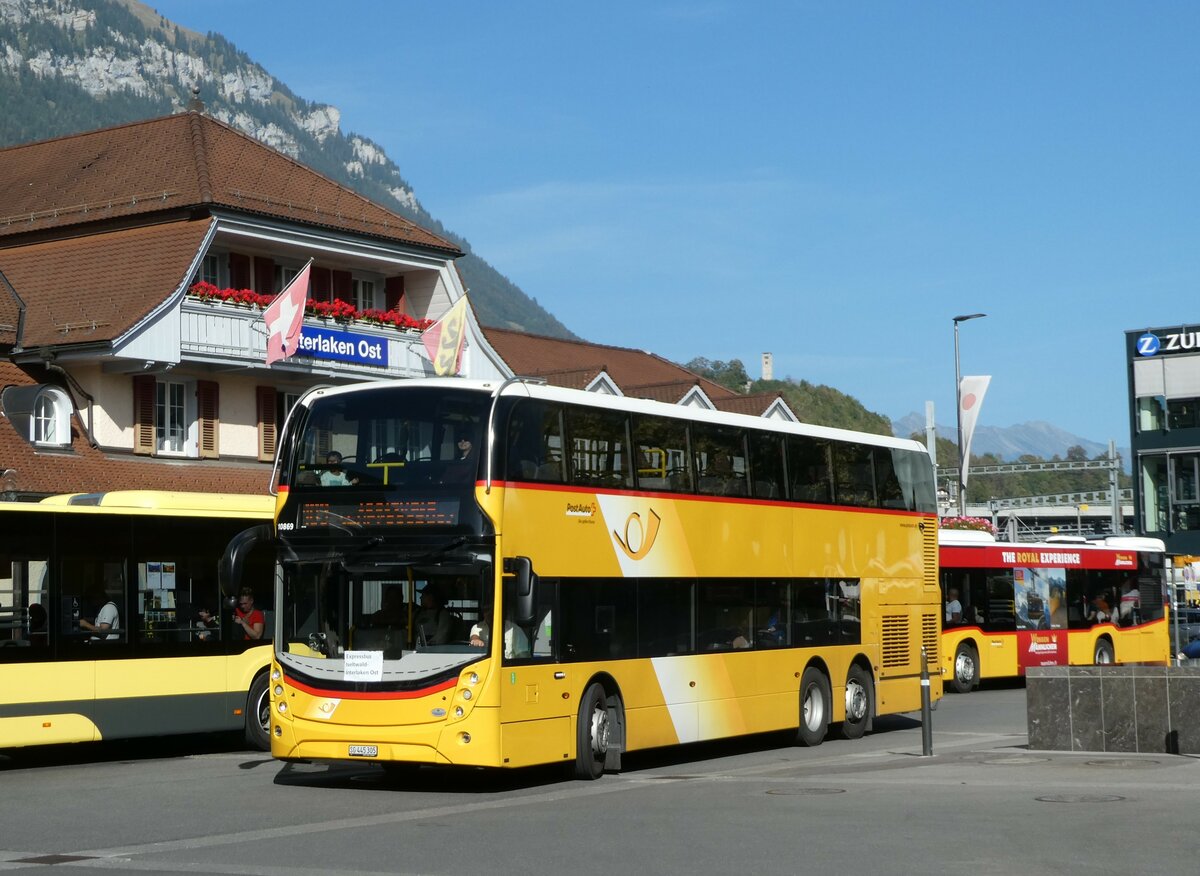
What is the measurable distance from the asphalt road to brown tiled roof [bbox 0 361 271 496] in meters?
10.6

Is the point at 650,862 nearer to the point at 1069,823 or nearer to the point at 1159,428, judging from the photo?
the point at 1069,823

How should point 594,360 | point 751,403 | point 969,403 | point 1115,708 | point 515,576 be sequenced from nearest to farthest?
point 515,576 → point 1115,708 → point 969,403 → point 751,403 → point 594,360

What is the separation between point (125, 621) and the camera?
20922 millimetres

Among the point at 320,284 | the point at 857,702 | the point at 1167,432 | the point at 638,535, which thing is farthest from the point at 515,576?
the point at 1167,432

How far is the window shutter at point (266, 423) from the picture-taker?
38.6 m

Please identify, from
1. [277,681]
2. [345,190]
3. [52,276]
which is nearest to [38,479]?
[52,276]

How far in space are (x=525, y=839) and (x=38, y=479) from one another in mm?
21159

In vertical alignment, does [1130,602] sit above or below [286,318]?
below

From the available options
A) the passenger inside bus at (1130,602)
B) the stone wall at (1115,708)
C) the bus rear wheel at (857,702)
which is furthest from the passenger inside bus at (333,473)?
the passenger inside bus at (1130,602)

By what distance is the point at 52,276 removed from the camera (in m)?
37.8

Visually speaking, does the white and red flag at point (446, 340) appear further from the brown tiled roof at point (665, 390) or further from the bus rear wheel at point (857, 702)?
the bus rear wheel at point (857, 702)

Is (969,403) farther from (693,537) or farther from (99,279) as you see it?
(693,537)

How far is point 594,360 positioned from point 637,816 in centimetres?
5053

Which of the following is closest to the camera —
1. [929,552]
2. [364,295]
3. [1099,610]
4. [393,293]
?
[929,552]
